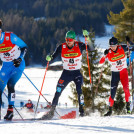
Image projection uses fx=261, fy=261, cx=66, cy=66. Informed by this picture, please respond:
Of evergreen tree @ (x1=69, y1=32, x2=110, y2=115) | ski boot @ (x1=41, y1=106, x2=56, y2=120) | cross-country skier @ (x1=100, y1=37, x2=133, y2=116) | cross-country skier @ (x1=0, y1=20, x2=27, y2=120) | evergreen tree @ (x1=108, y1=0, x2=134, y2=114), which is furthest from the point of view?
evergreen tree @ (x1=69, y1=32, x2=110, y2=115)

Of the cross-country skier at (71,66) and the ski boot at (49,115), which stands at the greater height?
the cross-country skier at (71,66)

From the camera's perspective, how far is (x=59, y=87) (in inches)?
240

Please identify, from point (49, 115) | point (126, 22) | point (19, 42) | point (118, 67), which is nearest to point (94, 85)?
point (126, 22)

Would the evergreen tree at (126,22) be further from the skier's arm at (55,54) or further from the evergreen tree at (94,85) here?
the skier's arm at (55,54)

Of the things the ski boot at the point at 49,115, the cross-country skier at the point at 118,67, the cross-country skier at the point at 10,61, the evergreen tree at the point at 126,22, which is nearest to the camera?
the cross-country skier at the point at 10,61

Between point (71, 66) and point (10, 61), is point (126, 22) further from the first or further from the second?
point (10, 61)

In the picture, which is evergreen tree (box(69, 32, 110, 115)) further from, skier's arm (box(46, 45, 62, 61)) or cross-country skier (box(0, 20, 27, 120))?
cross-country skier (box(0, 20, 27, 120))

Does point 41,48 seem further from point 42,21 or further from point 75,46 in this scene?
point 75,46

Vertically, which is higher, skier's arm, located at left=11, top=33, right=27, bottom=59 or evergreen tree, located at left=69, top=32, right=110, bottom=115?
skier's arm, located at left=11, top=33, right=27, bottom=59

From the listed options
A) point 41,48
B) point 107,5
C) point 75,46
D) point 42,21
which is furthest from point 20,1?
point 75,46

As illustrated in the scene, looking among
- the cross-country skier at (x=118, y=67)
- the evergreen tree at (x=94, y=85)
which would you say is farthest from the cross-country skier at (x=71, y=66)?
the evergreen tree at (x=94, y=85)

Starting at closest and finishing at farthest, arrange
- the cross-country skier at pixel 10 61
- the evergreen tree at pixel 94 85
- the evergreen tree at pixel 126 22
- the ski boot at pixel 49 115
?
the cross-country skier at pixel 10 61 < the ski boot at pixel 49 115 < the evergreen tree at pixel 126 22 < the evergreen tree at pixel 94 85

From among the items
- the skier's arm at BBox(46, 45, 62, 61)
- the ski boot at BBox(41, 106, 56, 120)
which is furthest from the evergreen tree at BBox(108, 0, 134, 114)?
the ski boot at BBox(41, 106, 56, 120)

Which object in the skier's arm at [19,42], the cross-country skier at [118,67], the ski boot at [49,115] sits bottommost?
the ski boot at [49,115]
